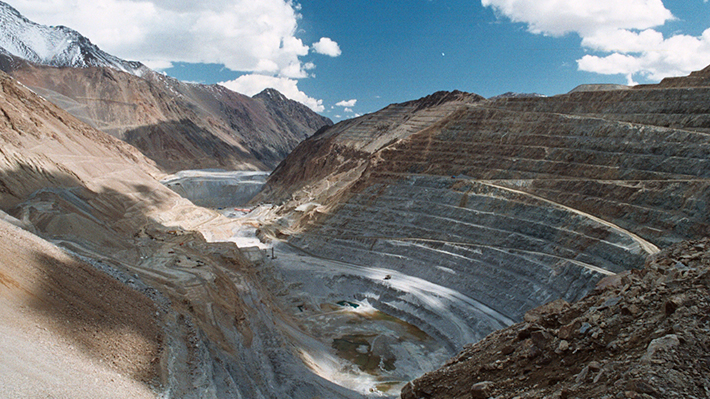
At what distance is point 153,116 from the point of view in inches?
4072

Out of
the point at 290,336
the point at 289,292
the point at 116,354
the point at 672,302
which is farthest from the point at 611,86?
the point at 116,354

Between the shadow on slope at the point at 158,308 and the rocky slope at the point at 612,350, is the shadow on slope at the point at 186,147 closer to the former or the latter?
the shadow on slope at the point at 158,308

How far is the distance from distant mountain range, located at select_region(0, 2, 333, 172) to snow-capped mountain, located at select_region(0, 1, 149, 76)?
0.21 metres

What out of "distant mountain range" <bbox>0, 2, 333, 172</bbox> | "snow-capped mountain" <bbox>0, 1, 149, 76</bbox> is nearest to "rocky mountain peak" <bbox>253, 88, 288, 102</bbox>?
"distant mountain range" <bbox>0, 2, 333, 172</bbox>

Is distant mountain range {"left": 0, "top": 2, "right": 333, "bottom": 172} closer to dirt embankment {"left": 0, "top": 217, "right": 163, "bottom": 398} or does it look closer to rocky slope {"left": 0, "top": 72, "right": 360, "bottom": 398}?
rocky slope {"left": 0, "top": 72, "right": 360, "bottom": 398}

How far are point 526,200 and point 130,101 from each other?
314 feet

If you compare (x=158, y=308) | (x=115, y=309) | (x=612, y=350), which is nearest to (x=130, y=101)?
(x=158, y=308)

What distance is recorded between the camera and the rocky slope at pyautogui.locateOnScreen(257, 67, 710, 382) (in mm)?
27469

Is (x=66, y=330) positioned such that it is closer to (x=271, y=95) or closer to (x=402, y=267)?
(x=402, y=267)

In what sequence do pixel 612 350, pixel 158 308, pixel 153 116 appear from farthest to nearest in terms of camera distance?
pixel 153 116 < pixel 158 308 < pixel 612 350

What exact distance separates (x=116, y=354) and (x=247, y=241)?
36.3 m

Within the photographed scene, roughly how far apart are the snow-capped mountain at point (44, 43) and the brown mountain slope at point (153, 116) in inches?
505

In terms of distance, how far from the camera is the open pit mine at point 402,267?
8.63 m

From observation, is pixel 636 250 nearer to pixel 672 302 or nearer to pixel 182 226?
pixel 672 302
